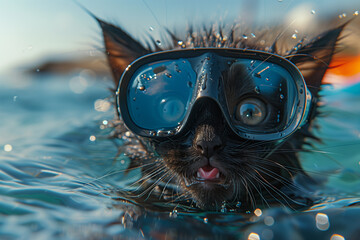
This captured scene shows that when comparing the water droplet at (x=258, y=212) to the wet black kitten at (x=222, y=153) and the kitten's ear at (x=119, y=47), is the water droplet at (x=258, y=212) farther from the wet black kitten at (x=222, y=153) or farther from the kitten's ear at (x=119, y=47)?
the kitten's ear at (x=119, y=47)

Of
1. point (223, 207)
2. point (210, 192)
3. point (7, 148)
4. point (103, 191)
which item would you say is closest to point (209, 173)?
point (210, 192)

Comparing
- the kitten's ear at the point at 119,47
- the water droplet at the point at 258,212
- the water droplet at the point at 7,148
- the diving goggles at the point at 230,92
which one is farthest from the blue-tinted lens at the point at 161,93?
the water droplet at the point at 7,148

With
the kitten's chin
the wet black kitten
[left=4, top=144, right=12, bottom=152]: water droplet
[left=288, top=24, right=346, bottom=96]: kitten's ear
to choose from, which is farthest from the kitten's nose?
[left=4, top=144, right=12, bottom=152]: water droplet

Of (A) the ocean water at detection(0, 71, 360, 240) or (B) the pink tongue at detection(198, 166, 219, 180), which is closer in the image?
(A) the ocean water at detection(0, 71, 360, 240)

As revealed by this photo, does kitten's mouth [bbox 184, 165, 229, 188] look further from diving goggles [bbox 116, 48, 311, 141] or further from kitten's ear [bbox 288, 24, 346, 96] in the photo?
kitten's ear [bbox 288, 24, 346, 96]

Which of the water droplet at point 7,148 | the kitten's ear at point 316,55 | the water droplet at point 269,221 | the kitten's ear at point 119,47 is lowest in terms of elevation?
the water droplet at point 7,148

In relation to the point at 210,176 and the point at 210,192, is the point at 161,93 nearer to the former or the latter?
the point at 210,176
